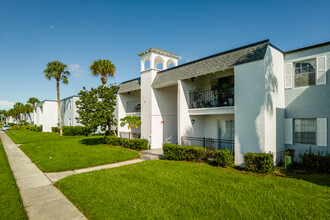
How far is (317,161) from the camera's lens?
25.7 ft

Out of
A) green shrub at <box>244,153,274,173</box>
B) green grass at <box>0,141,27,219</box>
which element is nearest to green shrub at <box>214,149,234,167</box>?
green shrub at <box>244,153,274,173</box>

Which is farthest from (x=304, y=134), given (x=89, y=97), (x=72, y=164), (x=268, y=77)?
(x=89, y=97)

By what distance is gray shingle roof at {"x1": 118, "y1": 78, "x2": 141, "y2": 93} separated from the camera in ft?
53.5

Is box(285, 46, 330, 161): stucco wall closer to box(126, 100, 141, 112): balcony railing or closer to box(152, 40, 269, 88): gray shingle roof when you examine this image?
box(152, 40, 269, 88): gray shingle roof

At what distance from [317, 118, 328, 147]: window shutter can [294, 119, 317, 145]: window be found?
23 centimetres

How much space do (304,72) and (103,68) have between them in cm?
1733

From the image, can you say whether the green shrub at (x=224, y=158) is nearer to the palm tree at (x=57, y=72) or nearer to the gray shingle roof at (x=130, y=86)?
the gray shingle roof at (x=130, y=86)

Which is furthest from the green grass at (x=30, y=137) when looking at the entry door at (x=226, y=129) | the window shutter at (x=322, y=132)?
the window shutter at (x=322, y=132)

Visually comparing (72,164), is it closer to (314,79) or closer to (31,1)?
(31,1)

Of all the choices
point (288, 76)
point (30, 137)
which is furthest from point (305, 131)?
point (30, 137)

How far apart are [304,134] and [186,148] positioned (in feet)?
19.3

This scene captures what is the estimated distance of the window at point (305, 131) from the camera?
8.85 m

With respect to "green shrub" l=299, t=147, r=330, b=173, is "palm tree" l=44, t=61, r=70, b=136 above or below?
above

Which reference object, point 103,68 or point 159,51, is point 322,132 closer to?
point 159,51
